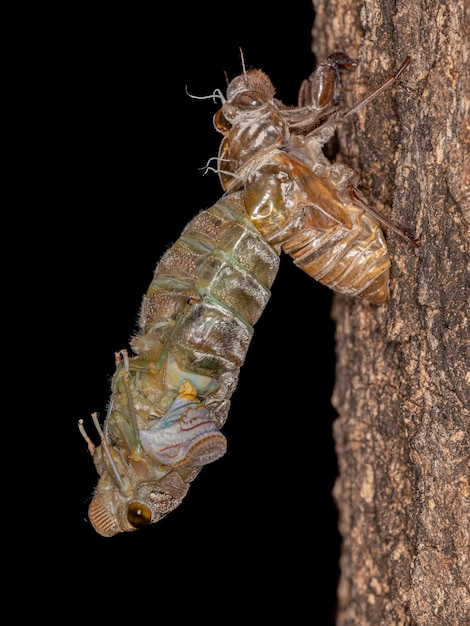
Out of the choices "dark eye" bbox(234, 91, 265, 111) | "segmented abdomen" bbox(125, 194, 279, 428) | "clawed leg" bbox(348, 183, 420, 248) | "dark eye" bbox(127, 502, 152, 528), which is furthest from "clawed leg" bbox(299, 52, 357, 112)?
"dark eye" bbox(127, 502, 152, 528)

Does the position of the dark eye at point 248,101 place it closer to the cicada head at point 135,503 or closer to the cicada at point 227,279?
the cicada at point 227,279

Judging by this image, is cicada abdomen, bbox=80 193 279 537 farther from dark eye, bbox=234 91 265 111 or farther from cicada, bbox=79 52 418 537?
dark eye, bbox=234 91 265 111

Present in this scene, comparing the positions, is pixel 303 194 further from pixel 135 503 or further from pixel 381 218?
pixel 135 503

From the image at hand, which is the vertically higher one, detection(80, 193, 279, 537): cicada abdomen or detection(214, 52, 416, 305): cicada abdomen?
detection(214, 52, 416, 305): cicada abdomen

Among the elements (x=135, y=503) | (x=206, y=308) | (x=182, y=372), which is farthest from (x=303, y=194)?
(x=135, y=503)

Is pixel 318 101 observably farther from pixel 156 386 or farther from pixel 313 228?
pixel 156 386

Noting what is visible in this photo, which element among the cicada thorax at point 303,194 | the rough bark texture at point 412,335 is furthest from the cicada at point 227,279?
the rough bark texture at point 412,335
